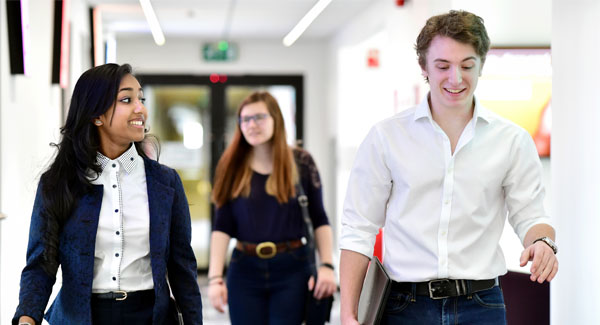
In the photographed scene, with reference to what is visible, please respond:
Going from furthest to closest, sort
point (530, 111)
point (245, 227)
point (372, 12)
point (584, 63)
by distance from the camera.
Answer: point (372, 12)
point (530, 111)
point (245, 227)
point (584, 63)

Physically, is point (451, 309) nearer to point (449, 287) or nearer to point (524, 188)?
point (449, 287)

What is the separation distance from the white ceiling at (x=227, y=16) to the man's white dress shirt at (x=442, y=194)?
4707 millimetres

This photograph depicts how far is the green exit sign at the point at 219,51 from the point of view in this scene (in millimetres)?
9523

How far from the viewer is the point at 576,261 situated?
2902 millimetres

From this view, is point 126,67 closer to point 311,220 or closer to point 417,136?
point 417,136

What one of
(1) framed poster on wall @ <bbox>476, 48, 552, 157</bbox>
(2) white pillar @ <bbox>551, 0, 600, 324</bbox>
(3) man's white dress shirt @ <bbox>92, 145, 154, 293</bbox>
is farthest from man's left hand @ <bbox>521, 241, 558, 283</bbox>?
(1) framed poster on wall @ <bbox>476, 48, 552, 157</bbox>

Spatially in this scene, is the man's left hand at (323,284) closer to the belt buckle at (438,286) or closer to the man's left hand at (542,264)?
the belt buckle at (438,286)

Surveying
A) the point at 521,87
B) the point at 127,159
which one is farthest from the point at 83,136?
the point at 521,87

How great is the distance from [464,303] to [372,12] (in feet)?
16.5

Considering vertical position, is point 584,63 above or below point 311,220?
above

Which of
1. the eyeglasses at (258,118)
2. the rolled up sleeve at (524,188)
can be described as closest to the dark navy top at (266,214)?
the eyeglasses at (258,118)

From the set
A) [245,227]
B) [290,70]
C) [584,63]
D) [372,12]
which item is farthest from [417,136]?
[290,70]

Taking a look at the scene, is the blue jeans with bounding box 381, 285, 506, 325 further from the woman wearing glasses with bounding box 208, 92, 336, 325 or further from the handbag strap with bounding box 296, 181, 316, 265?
the handbag strap with bounding box 296, 181, 316, 265

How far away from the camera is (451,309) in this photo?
207cm
